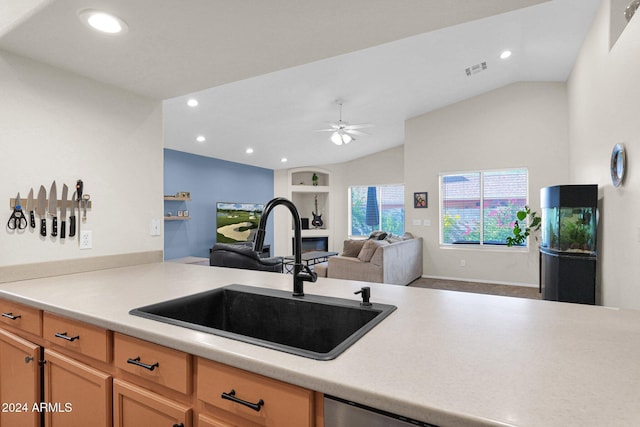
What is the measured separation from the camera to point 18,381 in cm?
151

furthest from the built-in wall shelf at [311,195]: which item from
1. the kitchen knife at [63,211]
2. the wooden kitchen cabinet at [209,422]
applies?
the wooden kitchen cabinet at [209,422]

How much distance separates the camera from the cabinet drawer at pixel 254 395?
2.55 ft

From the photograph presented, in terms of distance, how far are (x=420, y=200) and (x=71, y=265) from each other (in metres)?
6.06

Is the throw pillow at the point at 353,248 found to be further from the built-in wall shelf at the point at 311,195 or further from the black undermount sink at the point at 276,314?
the built-in wall shelf at the point at 311,195

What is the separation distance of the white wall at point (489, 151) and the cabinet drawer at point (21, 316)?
6291 mm

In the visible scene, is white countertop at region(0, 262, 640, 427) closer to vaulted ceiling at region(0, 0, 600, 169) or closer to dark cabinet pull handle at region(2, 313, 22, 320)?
dark cabinet pull handle at region(2, 313, 22, 320)

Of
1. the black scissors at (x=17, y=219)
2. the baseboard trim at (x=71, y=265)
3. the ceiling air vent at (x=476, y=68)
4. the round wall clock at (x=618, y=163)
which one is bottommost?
the baseboard trim at (x=71, y=265)

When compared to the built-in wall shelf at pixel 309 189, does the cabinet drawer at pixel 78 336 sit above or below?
below

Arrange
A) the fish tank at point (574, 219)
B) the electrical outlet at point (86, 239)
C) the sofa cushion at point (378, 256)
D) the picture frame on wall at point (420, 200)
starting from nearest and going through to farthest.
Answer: the electrical outlet at point (86, 239) < the fish tank at point (574, 219) < the sofa cushion at point (378, 256) < the picture frame on wall at point (420, 200)

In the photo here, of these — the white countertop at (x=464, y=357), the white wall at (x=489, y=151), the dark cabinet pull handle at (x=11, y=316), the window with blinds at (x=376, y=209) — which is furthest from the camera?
the window with blinds at (x=376, y=209)

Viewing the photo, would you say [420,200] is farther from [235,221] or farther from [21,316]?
[21,316]

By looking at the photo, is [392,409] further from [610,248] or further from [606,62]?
[606,62]

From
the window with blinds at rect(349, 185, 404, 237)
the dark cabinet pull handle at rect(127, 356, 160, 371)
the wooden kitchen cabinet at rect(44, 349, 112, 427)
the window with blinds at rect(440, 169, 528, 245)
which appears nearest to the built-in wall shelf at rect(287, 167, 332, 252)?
the window with blinds at rect(349, 185, 404, 237)

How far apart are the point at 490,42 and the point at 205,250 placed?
6233mm
